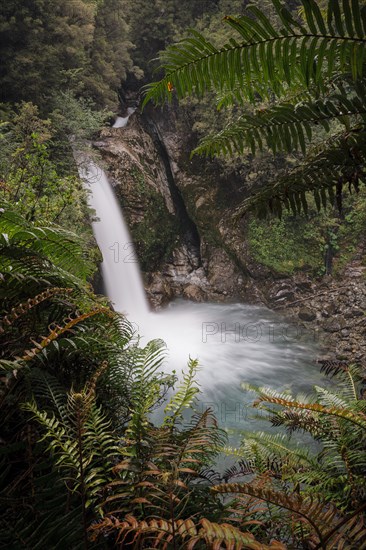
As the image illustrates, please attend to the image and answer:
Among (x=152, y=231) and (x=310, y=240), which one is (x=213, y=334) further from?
(x=310, y=240)

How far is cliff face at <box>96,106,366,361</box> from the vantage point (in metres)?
9.80

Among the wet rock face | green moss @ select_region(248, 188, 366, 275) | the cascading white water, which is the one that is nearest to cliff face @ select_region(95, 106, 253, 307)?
the cascading white water

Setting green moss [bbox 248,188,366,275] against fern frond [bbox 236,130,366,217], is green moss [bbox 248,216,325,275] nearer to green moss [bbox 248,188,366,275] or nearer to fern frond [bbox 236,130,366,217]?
green moss [bbox 248,188,366,275]

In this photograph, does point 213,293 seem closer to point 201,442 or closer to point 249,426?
point 249,426

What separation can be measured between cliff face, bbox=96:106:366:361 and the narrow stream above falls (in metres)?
0.44

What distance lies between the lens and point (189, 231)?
38.9ft

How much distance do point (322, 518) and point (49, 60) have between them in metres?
10.1

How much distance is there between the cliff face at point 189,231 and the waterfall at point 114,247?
32 cm

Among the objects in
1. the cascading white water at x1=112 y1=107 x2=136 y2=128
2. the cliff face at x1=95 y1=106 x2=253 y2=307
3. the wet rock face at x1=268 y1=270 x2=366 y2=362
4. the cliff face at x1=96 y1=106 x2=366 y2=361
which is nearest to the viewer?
the wet rock face at x1=268 y1=270 x2=366 y2=362

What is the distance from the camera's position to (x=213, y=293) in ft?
35.0

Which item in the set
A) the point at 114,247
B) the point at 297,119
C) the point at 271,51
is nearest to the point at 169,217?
the point at 114,247

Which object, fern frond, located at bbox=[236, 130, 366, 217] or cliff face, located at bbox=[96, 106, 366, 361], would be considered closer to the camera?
fern frond, located at bbox=[236, 130, 366, 217]

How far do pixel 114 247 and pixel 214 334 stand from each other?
3633mm

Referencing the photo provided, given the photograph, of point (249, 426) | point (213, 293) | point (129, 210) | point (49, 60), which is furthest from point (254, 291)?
point (49, 60)
